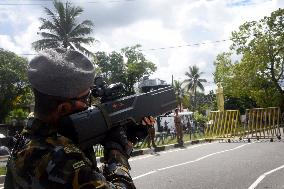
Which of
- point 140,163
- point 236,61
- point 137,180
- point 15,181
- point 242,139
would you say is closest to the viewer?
→ point 15,181

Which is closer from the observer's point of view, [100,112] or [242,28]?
[100,112]

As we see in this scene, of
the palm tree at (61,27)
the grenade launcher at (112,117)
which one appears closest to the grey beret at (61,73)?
the grenade launcher at (112,117)

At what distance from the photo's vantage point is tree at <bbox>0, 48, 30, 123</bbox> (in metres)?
47.4

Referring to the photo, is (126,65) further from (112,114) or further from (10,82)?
(112,114)

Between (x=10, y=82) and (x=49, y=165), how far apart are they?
48.2 m

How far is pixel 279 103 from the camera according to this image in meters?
42.3

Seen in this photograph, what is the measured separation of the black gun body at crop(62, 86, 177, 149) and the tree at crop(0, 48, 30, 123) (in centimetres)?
4628

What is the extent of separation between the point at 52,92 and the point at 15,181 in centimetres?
37

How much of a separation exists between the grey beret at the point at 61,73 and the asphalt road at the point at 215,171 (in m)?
6.84

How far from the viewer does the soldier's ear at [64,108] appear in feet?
5.99

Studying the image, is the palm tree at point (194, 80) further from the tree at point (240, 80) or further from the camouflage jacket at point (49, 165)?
the camouflage jacket at point (49, 165)

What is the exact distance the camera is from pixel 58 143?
1698 mm

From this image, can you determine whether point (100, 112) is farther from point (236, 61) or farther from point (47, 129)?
point (236, 61)

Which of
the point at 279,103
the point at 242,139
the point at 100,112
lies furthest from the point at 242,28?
A: the point at 100,112
